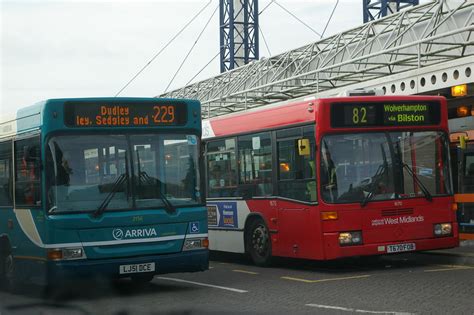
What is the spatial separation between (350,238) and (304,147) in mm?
1630

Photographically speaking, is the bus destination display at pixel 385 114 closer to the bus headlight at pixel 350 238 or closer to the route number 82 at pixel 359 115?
the route number 82 at pixel 359 115

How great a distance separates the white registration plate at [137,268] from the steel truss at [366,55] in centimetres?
720

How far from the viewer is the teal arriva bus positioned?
34.6ft

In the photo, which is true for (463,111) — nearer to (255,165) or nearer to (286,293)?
(255,165)

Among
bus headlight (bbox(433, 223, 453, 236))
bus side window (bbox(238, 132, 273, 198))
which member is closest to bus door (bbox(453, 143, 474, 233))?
bus headlight (bbox(433, 223, 453, 236))

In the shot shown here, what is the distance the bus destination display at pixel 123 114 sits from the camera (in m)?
10.8

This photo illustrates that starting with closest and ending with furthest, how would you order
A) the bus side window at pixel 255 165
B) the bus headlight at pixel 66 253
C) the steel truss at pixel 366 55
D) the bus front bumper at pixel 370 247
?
the bus headlight at pixel 66 253 → the bus front bumper at pixel 370 247 → the bus side window at pixel 255 165 → the steel truss at pixel 366 55

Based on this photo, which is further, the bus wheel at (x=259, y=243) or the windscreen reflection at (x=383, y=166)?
the bus wheel at (x=259, y=243)

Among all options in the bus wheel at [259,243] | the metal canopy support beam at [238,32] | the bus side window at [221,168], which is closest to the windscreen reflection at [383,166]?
the bus wheel at [259,243]

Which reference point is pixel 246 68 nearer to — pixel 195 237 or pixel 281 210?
pixel 281 210

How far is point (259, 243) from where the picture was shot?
47.9 ft

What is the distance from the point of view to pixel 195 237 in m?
11.3

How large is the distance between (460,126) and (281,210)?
16.6 feet

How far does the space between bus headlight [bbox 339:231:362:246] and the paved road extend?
51 centimetres
